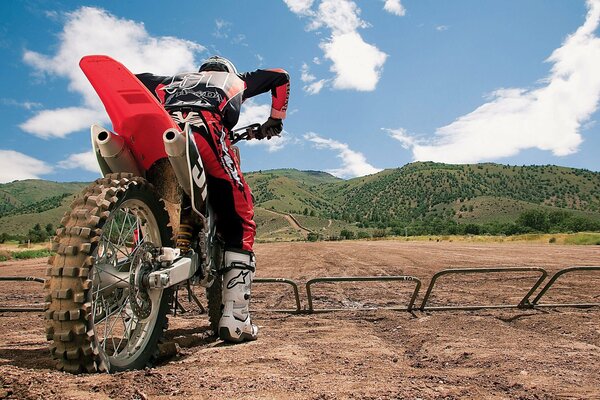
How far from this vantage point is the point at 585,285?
9391mm

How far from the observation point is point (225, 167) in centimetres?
373

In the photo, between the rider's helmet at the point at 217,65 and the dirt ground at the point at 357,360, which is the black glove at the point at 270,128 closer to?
the rider's helmet at the point at 217,65

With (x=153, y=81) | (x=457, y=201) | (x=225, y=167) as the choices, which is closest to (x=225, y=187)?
(x=225, y=167)

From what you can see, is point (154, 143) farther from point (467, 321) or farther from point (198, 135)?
point (467, 321)

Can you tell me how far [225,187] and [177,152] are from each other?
667 mm

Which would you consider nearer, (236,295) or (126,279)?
(126,279)

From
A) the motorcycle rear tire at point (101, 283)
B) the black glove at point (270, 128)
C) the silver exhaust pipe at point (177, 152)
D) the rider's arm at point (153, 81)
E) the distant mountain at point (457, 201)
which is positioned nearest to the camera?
the motorcycle rear tire at point (101, 283)

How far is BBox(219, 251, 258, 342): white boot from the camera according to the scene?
3.81 m

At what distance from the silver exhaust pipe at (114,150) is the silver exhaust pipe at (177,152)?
40 cm

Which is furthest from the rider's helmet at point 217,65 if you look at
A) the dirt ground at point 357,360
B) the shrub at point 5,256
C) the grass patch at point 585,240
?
the grass patch at point 585,240

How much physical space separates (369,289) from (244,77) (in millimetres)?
6613

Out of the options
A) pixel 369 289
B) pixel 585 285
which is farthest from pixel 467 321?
pixel 585 285

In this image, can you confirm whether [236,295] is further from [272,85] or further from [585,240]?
[585,240]

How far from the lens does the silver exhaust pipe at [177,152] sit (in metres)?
3.16
